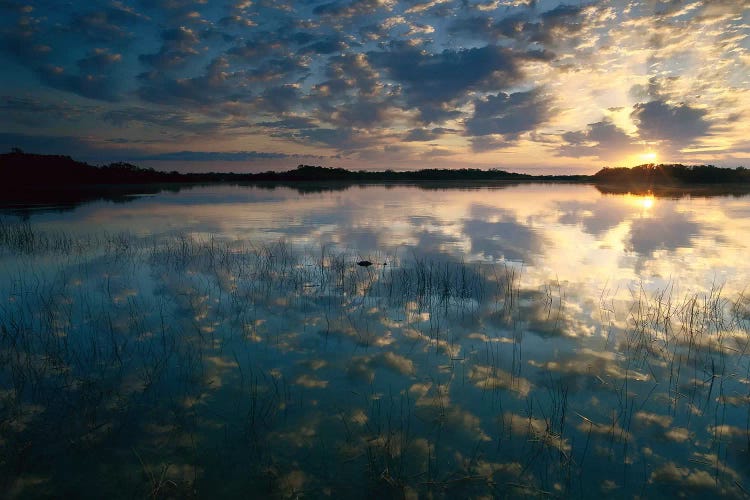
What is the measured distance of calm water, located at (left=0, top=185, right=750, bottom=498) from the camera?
530cm

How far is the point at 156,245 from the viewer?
2212 cm

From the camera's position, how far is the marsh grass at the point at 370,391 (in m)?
5.29

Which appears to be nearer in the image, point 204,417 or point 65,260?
point 204,417

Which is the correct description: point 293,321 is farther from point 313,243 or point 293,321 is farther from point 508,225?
point 508,225

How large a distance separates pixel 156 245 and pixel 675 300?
23.0 metres

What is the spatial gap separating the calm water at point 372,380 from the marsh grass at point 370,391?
38 mm

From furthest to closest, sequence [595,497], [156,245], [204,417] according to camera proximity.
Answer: [156,245]
[204,417]
[595,497]

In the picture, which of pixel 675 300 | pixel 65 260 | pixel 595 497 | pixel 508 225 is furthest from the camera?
pixel 508 225

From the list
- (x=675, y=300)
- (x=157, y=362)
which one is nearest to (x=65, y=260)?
(x=157, y=362)

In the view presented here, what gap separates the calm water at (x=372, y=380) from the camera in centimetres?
530

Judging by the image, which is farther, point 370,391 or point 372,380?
point 372,380

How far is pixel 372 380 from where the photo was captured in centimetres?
771

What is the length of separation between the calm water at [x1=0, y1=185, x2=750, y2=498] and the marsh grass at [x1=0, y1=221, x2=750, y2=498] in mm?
38

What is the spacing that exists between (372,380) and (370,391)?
406mm
